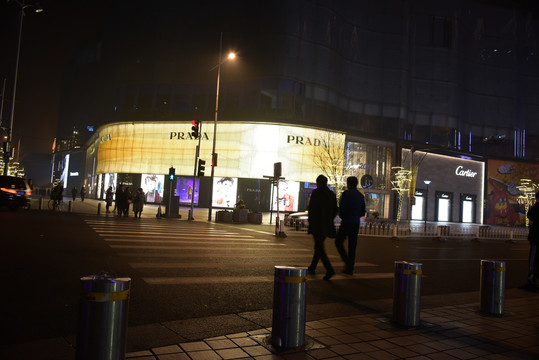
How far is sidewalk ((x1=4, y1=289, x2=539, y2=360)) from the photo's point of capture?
3686 mm

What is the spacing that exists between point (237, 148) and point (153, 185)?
1077 centimetres

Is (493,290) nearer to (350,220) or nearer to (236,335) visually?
(350,220)

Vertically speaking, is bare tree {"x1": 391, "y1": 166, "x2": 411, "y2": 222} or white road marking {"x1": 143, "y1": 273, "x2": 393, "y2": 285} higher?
bare tree {"x1": 391, "y1": 166, "x2": 411, "y2": 222}

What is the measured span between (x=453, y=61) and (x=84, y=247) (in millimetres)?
Answer: 52015

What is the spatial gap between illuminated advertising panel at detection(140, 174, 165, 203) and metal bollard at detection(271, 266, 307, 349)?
4179 cm

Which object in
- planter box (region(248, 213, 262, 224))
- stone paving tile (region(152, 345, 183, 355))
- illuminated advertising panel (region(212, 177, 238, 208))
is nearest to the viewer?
stone paving tile (region(152, 345, 183, 355))

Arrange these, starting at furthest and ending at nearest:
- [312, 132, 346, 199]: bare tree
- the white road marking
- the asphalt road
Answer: [312, 132, 346, 199]: bare tree → the white road marking → the asphalt road

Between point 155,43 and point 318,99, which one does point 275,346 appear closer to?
point 318,99

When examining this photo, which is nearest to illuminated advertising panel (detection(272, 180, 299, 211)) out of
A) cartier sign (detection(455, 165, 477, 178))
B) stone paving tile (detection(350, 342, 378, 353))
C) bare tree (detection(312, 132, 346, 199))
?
bare tree (detection(312, 132, 346, 199))

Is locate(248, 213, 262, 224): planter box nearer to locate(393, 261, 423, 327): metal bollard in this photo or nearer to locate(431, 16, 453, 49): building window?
locate(393, 261, 423, 327): metal bollard

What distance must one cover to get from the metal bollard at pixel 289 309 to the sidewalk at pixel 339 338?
0.34ft

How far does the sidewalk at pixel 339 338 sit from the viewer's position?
3.69 m

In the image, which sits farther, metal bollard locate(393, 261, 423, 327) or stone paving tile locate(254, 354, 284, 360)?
metal bollard locate(393, 261, 423, 327)

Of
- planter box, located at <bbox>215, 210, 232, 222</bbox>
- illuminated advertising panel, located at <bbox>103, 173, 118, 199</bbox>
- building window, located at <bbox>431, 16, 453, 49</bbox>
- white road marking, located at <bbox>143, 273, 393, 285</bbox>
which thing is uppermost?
building window, located at <bbox>431, 16, 453, 49</bbox>
